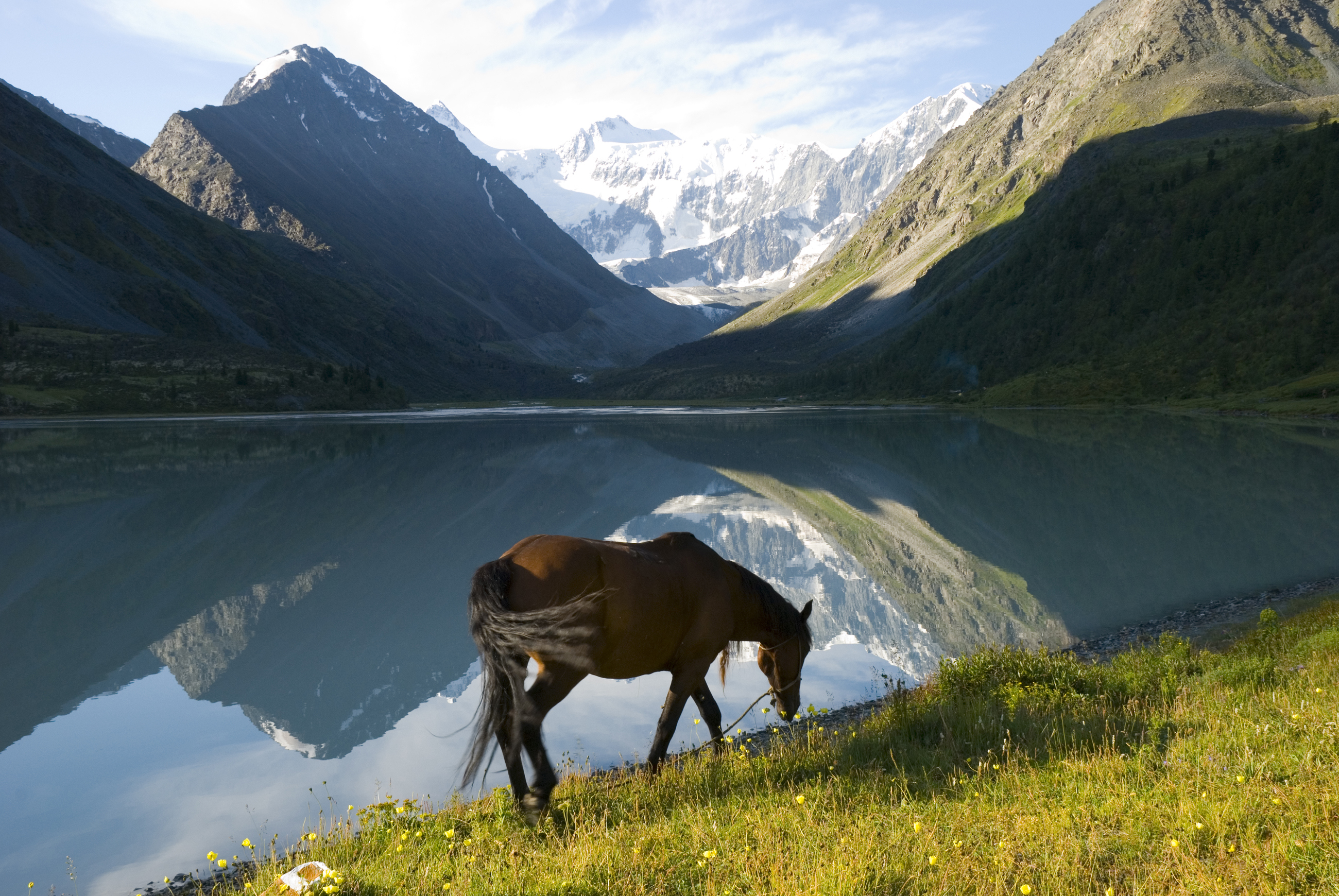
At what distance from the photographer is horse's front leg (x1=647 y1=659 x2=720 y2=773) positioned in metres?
9.06

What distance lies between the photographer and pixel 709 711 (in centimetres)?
1038

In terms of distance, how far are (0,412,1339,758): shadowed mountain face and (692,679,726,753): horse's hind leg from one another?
6.32 m

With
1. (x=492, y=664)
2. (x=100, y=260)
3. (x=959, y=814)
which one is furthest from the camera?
(x=100, y=260)

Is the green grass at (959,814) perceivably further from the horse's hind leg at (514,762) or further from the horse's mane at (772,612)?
the horse's mane at (772,612)

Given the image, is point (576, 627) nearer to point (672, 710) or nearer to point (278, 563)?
point (672, 710)

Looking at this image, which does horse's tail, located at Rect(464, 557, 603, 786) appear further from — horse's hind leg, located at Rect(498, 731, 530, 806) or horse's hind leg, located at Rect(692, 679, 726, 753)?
horse's hind leg, located at Rect(692, 679, 726, 753)

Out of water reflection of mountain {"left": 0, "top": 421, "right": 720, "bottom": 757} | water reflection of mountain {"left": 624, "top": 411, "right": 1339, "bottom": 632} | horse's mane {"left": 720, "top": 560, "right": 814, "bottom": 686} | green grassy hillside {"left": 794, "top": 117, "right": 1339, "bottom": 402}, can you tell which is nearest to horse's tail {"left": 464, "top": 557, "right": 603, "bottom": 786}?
horse's mane {"left": 720, "top": 560, "right": 814, "bottom": 686}

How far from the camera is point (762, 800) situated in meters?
8.21

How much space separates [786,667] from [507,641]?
4597 mm

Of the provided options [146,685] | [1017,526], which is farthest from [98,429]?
[1017,526]

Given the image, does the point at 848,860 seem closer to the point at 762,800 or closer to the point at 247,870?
the point at 762,800

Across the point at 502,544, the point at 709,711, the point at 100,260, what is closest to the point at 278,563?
the point at 502,544

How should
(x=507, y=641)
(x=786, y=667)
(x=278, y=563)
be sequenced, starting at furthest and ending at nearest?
(x=278, y=563) < (x=786, y=667) < (x=507, y=641)

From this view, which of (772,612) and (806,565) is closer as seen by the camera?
(772,612)
